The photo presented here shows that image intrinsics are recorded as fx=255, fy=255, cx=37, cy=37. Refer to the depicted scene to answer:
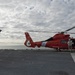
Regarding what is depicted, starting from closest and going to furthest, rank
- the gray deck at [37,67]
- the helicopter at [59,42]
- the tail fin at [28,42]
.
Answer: the gray deck at [37,67] < the helicopter at [59,42] < the tail fin at [28,42]

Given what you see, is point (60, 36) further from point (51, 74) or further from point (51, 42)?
point (51, 74)

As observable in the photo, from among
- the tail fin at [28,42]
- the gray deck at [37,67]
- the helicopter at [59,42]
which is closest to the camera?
the gray deck at [37,67]

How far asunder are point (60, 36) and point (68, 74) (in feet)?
99.7

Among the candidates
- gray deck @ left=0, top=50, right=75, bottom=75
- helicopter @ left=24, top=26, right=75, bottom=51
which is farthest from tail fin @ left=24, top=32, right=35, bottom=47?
gray deck @ left=0, top=50, right=75, bottom=75

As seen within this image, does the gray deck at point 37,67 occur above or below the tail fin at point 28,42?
below

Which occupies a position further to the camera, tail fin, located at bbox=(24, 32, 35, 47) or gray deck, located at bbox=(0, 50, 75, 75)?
tail fin, located at bbox=(24, 32, 35, 47)

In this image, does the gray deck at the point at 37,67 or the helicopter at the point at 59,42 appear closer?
the gray deck at the point at 37,67

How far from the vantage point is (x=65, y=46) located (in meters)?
47.5

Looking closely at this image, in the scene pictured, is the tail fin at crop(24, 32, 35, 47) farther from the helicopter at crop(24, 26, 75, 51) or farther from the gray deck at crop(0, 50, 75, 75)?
the gray deck at crop(0, 50, 75, 75)

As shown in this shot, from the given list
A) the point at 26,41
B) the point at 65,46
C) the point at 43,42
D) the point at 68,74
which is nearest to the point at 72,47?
the point at 65,46

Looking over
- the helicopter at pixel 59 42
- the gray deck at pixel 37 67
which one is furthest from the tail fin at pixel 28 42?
the gray deck at pixel 37 67

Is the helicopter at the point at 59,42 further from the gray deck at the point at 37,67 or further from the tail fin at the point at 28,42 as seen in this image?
the gray deck at the point at 37,67

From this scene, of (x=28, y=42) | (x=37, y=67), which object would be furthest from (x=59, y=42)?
(x=37, y=67)

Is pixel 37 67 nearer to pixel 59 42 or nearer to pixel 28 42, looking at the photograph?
pixel 59 42
